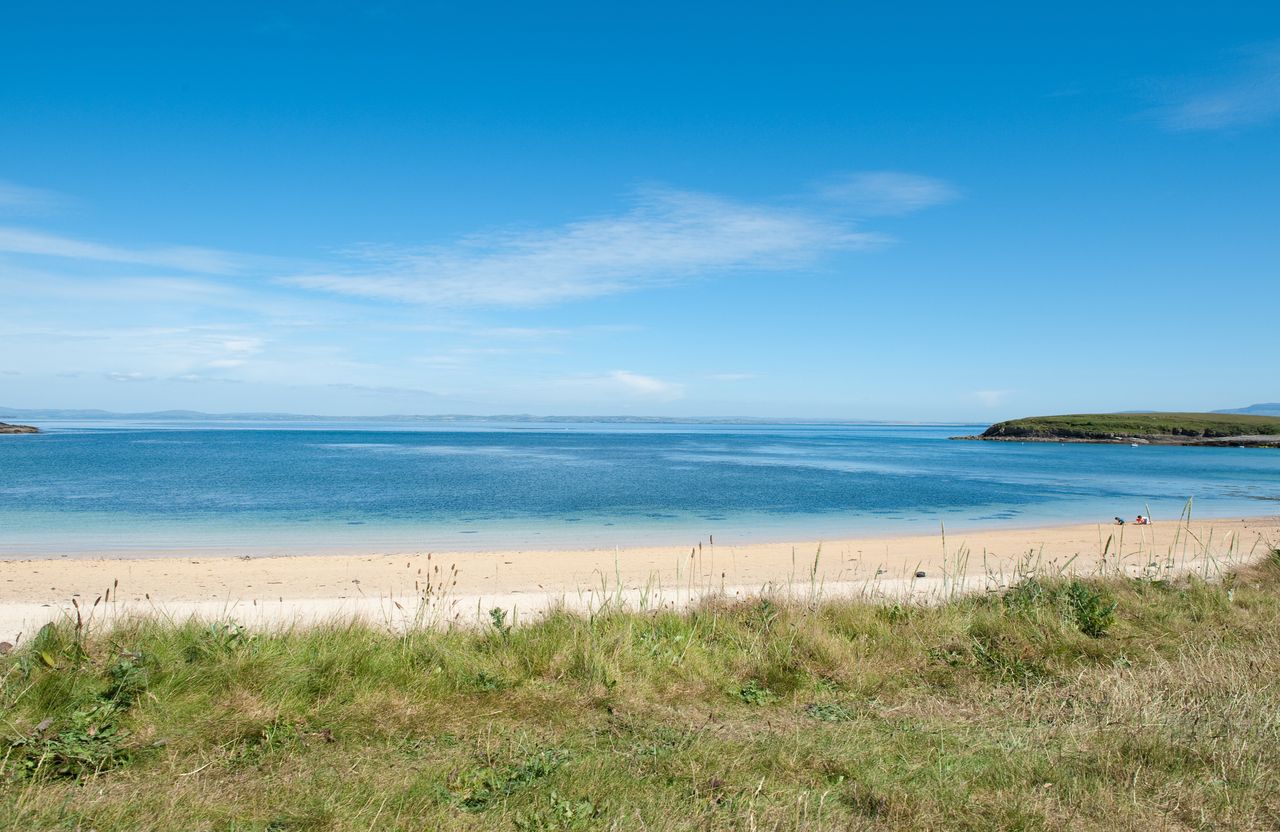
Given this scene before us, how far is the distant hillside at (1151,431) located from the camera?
116 metres

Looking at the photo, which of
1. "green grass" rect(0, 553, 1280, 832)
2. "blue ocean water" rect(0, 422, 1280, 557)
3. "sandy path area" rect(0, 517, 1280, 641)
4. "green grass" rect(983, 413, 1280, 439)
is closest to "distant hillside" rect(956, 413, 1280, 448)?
"green grass" rect(983, 413, 1280, 439)

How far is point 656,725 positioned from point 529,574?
12.0 metres

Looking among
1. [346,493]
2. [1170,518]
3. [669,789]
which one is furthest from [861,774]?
[346,493]

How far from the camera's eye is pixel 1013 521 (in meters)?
30.8

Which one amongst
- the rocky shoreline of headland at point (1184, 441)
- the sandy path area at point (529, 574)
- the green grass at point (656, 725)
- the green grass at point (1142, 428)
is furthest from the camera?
the green grass at point (1142, 428)

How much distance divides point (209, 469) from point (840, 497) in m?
43.0

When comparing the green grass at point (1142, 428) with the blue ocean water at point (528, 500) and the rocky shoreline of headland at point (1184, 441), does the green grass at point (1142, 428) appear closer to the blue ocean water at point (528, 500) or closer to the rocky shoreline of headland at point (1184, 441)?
the rocky shoreline of headland at point (1184, 441)

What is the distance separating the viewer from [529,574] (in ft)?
57.4

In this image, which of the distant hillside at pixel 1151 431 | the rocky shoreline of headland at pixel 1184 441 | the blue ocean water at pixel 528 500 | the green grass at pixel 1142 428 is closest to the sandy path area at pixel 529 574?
the blue ocean water at pixel 528 500

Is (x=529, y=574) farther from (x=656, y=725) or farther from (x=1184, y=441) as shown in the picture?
(x=1184, y=441)

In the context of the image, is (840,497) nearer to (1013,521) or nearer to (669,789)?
(1013,521)

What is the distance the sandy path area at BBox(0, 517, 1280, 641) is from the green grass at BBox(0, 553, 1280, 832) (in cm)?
239

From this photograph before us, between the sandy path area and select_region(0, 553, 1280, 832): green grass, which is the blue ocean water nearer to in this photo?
the sandy path area

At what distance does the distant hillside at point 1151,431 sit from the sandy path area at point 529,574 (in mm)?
109905
